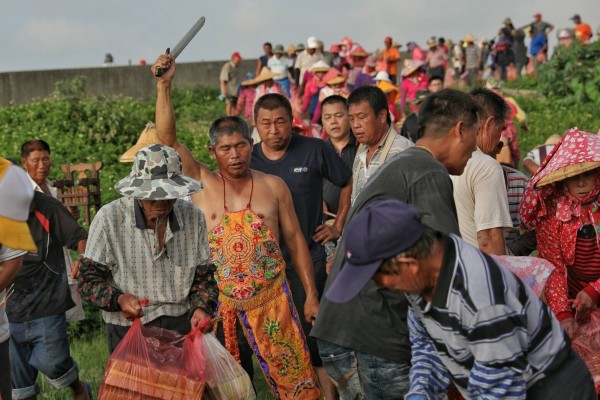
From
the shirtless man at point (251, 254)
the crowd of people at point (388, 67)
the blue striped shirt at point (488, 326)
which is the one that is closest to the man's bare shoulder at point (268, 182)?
the shirtless man at point (251, 254)

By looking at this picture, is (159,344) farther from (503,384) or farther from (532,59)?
(532,59)

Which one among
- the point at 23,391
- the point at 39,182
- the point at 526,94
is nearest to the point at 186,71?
the point at 526,94

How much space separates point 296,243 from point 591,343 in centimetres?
204

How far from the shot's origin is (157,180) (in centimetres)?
496

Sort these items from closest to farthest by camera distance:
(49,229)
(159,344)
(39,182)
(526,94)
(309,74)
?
1. (159,344)
2. (49,229)
3. (39,182)
4. (309,74)
5. (526,94)

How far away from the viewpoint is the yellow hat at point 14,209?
145 inches

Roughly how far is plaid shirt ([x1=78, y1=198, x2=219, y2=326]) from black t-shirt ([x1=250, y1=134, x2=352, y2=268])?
1.96 m

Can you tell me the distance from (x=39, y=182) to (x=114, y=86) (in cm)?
1851

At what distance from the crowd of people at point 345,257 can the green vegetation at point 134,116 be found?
9.30 metres

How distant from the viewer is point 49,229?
638 centimetres

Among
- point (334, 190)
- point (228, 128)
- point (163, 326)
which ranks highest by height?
point (228, 128)

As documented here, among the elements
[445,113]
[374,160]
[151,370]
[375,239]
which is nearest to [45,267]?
[151,370]

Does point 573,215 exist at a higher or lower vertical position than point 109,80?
lower

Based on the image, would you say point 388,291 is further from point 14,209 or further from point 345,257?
point 14,209
